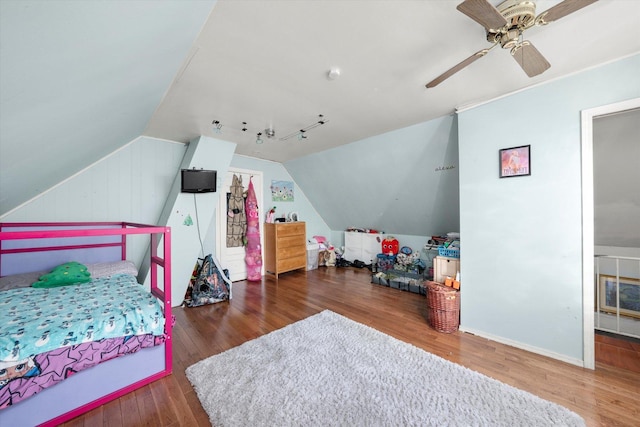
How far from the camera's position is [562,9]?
109cm

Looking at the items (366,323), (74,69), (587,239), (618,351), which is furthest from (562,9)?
(618,351)

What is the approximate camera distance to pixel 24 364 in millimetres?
1280

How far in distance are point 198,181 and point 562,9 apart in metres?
3.64

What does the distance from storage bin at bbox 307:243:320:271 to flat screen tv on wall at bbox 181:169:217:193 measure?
255 cm

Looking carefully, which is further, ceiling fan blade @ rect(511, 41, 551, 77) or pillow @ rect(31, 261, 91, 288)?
pillow @ rect(31, 261, 91, 288)

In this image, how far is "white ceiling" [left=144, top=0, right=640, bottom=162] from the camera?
133cm

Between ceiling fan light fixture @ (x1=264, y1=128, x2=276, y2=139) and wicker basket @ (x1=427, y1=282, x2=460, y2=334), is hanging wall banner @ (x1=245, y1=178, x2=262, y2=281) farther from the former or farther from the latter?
wicker basket @ (x1=427, y1=282, x2=460, y2=334)

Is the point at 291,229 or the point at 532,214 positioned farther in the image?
the point at 291,229

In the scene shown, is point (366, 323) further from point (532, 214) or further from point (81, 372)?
point (81, 372)

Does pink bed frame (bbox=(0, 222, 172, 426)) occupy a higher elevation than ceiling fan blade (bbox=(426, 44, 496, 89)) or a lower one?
lower

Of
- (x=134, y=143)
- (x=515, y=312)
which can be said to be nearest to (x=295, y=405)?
(x=515, y=312)

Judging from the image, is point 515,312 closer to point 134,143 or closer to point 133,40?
point 133,40

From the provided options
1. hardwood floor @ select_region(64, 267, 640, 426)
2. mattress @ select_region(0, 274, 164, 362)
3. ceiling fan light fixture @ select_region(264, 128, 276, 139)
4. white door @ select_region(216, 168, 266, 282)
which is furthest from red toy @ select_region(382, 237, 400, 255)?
mattress @ select_region(0, 274, 164, 362)

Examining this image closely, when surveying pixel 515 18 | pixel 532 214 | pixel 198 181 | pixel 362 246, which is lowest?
pixel 362 246
